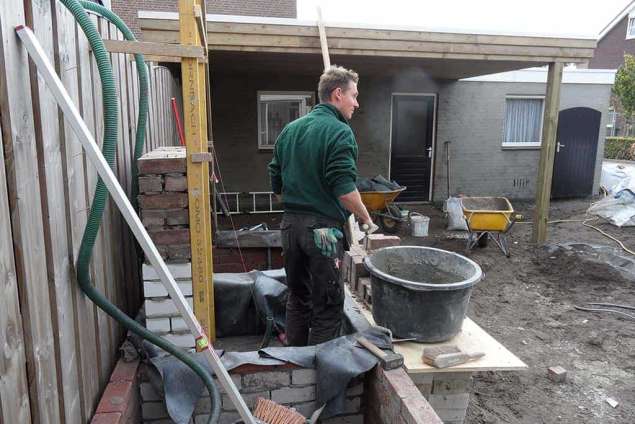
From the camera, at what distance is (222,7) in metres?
16.7

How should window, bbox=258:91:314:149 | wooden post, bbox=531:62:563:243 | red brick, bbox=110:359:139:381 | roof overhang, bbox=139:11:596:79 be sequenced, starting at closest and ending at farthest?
red brick, bbox=110:359:139:381
roof overhang, bbox=139:11:596:79
wooden post, bbox=531:62:563:243
window, bbox=258:91:314:149

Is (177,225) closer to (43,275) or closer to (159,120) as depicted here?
(43,275)

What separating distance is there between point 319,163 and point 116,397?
5.11 feet

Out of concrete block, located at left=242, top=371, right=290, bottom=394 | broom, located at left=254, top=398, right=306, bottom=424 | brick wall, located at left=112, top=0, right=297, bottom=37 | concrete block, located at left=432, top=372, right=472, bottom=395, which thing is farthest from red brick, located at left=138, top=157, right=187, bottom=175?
brick wall, located at left=112, top=0, right=297, bottom=37

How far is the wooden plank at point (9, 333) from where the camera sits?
1231 millimetres

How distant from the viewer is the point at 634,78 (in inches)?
701

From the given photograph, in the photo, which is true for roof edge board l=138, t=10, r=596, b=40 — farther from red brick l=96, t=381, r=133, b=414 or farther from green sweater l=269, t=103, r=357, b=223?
red brick l=96, t=381, r=133, b=414

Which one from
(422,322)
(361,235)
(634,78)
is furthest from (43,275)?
(634,78)

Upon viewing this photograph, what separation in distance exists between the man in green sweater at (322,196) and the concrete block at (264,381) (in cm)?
41

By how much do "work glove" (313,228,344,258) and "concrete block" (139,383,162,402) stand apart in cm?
114

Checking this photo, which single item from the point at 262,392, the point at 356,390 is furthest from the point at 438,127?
the point at 262,392

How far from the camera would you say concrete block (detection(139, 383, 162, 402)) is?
2363mm

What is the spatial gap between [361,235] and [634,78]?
1857cm

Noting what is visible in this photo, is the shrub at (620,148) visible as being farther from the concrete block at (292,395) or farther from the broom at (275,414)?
the broom at (275,414)
